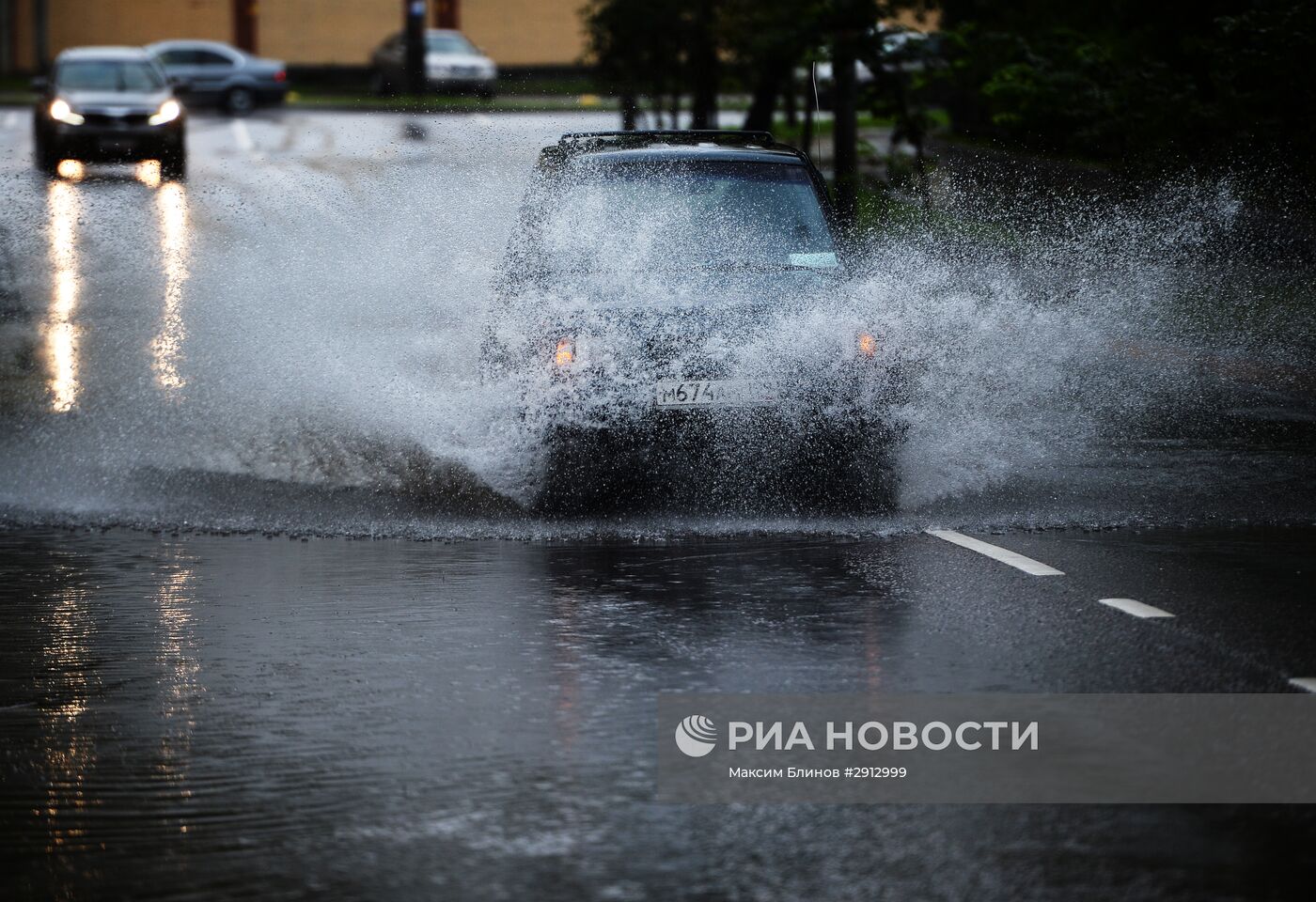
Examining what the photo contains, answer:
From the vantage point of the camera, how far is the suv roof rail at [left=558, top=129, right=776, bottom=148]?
35.3ft

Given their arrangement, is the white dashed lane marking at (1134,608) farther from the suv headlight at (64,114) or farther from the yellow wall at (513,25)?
the yellow wall at (513,25)

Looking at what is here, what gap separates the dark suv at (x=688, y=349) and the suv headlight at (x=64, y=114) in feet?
81.5

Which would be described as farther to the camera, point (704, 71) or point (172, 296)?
point (704, 71)

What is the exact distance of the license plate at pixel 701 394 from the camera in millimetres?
9156

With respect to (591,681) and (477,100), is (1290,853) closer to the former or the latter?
(591,681)

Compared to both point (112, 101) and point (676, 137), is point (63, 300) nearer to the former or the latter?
point (676, 137)

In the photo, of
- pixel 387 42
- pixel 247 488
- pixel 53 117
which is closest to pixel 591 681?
pixel 247 488

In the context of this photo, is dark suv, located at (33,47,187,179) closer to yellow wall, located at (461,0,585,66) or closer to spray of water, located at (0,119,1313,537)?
spray of water, located at (0,119,1313,537)

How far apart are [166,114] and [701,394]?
86.8 ft

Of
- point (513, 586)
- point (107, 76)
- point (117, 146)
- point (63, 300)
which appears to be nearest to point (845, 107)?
point (63, 300)

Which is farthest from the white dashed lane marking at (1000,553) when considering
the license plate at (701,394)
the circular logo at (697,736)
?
the circular logo at (697,736)

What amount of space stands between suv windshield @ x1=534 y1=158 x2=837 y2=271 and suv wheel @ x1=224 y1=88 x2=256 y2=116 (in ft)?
148

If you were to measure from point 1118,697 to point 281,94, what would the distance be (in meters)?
50.0

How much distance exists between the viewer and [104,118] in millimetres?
33625
